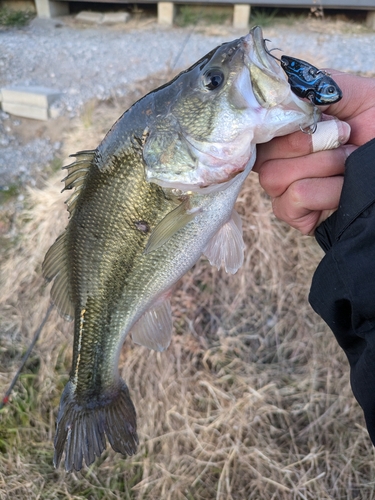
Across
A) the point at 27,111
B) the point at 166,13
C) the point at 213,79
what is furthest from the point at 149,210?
the point at 166,13

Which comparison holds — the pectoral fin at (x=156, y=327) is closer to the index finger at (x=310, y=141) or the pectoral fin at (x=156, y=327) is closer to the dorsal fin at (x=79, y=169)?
the dorsal fin at (x=79, y=169)

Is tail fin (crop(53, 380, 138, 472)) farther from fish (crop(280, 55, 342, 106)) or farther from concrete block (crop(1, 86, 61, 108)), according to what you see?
concrete block (crop(1, 86, 61, 108))

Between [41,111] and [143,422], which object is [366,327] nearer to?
[143,422]

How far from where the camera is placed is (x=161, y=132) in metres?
1.33

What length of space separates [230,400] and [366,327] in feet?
5.27

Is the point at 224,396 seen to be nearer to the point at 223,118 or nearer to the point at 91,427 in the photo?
the point at 91,427

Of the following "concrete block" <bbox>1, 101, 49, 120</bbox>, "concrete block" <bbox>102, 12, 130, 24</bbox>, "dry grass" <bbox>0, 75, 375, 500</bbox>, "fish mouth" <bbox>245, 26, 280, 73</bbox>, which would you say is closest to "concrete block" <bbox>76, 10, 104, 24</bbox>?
"concrete block" <bbox>102, 12, 130, 24</bbox>

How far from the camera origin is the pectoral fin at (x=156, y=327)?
Answer: 172cm

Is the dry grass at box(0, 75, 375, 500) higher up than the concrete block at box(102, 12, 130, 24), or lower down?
lower down

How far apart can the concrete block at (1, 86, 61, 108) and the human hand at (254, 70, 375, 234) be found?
15.0 ft

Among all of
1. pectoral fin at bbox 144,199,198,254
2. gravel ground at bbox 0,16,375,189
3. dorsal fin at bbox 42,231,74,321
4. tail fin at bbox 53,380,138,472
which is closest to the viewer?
pectoral fin at bbox 144,199,198,254

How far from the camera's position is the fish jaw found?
1176mm

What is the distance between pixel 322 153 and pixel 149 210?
562mm

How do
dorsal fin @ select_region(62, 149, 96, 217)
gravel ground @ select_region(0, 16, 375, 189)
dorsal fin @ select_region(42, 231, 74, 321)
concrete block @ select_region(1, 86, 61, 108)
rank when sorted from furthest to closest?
1. concrete block @ select_region(1, 86, 61, 108)
2. gravel ground @ select_region(0, 16, 375, 189)
3. dorsal fin @ select_region(42, 231, 74, 321)
4. dorsal fin @ select_region(62, 149, 96, 217)
